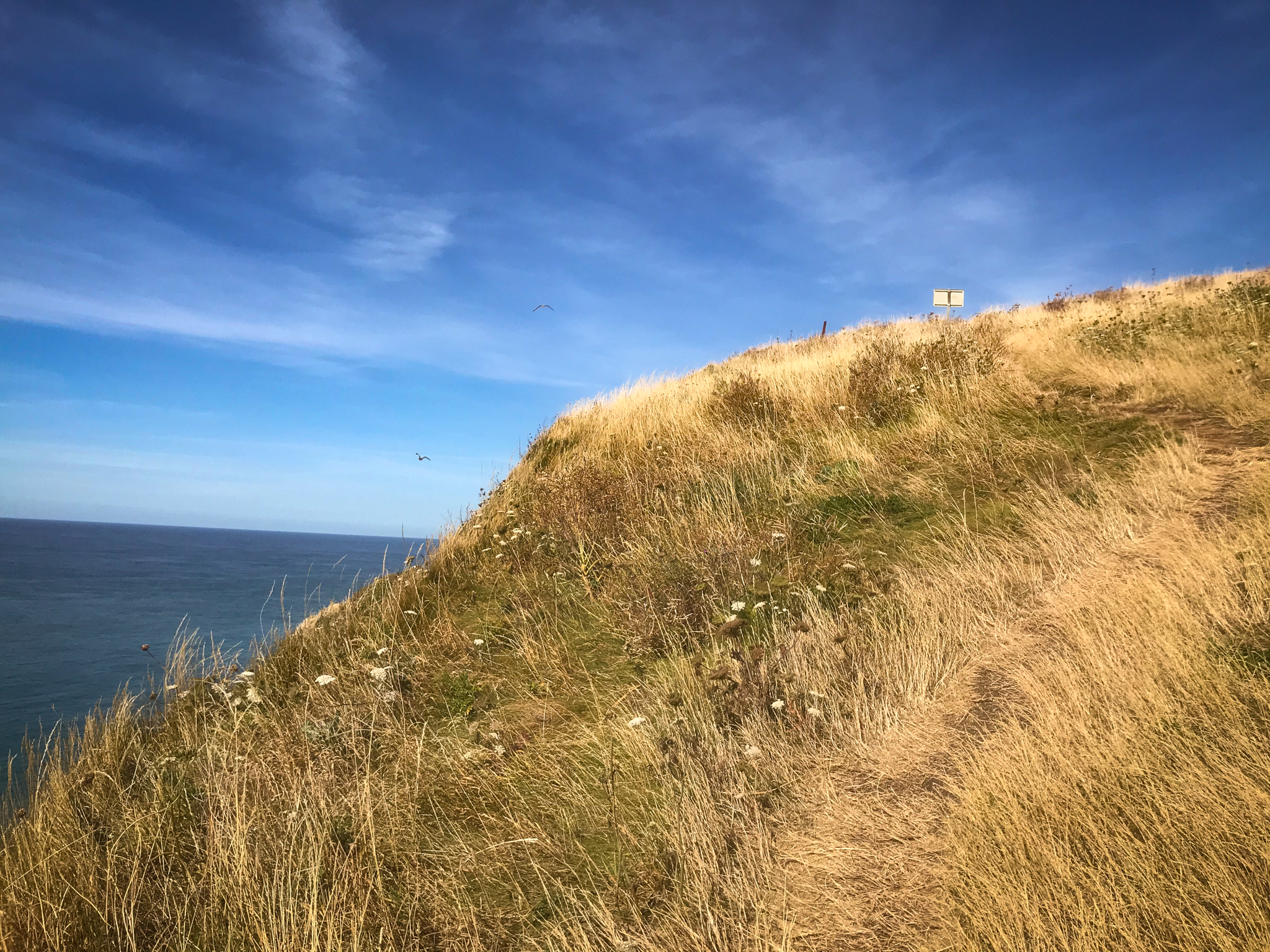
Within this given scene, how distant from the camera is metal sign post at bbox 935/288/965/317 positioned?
56.8 feet

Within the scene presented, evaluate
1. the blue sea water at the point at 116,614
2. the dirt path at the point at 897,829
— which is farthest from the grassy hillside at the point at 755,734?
the blue sea water at the point at 116,614

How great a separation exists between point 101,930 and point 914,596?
4884 millimetres

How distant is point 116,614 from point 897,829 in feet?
187

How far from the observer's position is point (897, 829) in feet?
8.57

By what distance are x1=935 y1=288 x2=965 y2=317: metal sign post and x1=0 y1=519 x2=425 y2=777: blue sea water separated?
588 inches

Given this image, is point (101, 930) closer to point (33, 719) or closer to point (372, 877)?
point (372, 877)

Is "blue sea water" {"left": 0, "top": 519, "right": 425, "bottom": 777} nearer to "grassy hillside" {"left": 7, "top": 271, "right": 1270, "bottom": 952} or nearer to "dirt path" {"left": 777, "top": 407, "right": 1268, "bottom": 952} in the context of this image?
"grassy hillside" {"left": 7, "top": 271, "right": 1270, "bottom": 952}

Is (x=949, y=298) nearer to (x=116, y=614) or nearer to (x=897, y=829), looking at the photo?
(x=897, y=829)

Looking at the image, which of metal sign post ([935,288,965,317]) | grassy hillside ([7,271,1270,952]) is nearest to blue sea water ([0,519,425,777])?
grassy hillside ([7,271,1270,952])

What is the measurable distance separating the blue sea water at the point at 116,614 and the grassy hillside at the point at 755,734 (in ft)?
4.35

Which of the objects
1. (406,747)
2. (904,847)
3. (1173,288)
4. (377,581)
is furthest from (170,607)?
(1173,288)

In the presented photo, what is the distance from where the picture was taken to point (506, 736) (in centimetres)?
436

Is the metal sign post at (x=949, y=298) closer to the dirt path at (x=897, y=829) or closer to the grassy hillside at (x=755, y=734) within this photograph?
the grassy hillside at (x=755, y=734)

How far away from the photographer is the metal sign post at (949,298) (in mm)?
17312
